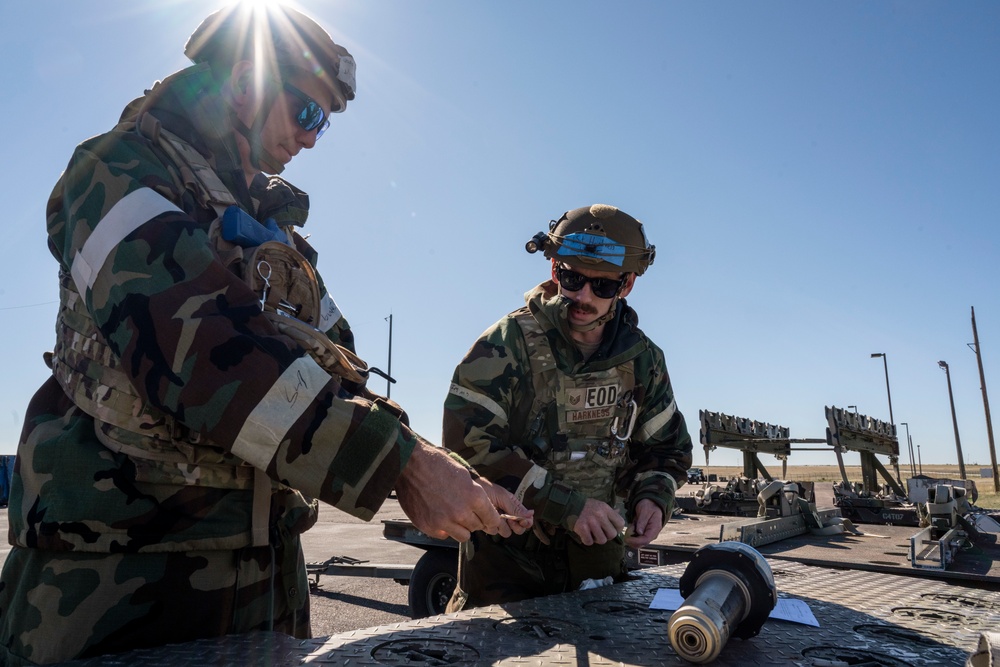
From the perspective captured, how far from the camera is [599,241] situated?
274cm

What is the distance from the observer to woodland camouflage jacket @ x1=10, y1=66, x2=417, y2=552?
1.19 m

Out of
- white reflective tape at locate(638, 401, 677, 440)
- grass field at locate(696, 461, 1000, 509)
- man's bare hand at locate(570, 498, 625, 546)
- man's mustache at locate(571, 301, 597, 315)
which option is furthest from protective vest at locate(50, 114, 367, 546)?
grass field at locate(696, 461, 1000, 509)

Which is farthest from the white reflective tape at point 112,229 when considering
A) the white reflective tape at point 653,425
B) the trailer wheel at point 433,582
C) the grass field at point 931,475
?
the grass field at point 931,475

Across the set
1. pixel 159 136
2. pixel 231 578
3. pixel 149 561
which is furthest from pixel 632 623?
pixel 159 136

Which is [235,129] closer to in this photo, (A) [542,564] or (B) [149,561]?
(B) [149,561]

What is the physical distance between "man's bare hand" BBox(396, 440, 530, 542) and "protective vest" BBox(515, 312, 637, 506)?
4.58ft

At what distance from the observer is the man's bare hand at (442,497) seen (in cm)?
122

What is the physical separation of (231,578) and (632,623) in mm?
938

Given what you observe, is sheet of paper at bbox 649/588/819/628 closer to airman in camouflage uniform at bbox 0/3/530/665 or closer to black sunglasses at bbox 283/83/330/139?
airman in camouflage uniform at bbox 0/3/530/665

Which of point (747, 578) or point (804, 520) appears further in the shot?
point (804, 520)

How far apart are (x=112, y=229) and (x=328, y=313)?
0.83 m

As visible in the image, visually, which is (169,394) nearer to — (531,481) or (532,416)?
(531,481)

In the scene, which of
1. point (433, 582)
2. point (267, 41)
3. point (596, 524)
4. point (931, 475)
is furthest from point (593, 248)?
point (931, 475)

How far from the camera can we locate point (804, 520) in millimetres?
6707
